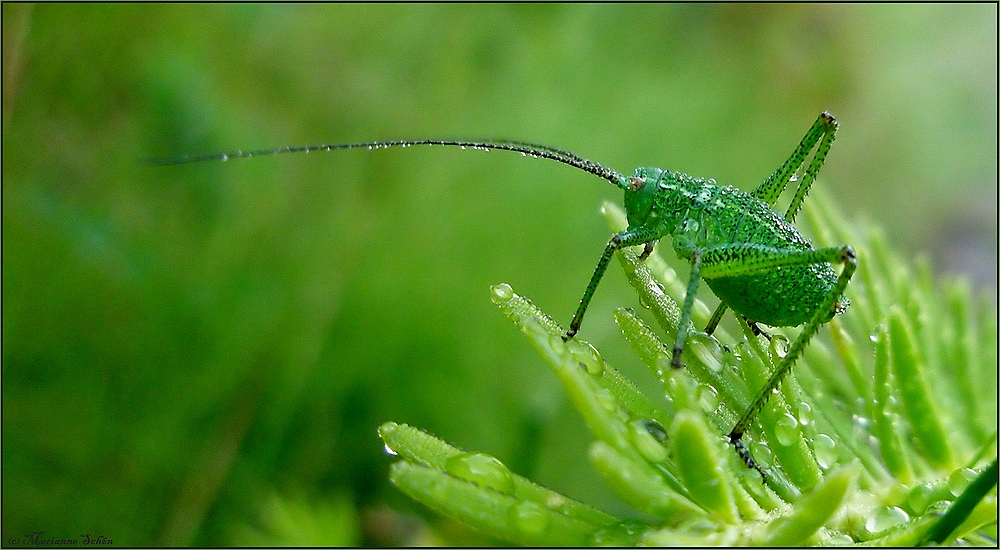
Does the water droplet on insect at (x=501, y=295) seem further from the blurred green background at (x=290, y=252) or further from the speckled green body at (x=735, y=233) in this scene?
the blurred green background at (x=290, y=252)

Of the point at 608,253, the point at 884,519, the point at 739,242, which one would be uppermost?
the point at 739,242

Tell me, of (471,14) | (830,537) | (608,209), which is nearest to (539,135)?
(471,14)

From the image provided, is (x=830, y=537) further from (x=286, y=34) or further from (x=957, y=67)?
(x=957, y=67)

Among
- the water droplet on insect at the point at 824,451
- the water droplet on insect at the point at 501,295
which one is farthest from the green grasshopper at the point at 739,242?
the water droplet on insect at the point at 501,295

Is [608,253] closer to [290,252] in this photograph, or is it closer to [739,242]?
[739,242]

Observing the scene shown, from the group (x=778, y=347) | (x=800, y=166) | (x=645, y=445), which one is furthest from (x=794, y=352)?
(x=800, y=166)

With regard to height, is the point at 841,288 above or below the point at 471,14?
below
